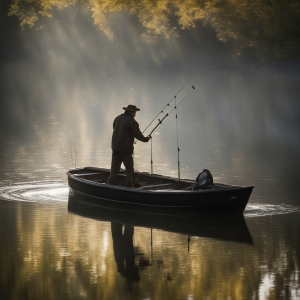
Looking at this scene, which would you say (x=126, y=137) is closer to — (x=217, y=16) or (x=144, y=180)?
(x=144, y=180)

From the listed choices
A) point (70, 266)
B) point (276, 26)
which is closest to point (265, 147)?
point (70, 266)

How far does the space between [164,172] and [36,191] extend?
11.7 feet

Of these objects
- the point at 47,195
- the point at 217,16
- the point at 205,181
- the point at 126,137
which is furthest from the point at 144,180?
the point at 217,16

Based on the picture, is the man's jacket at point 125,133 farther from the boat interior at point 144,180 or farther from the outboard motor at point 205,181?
the outboard motor at point 205,181

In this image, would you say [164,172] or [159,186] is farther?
[164,172]

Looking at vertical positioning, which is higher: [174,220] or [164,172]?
[164,172]

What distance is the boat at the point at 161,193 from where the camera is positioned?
48.7 ft

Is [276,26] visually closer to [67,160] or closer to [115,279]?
[67,160]

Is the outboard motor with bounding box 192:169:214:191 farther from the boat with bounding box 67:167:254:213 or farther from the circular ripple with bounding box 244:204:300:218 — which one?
the circular ripple with bounding box 244:204:300:218

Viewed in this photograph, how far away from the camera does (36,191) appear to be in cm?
1773

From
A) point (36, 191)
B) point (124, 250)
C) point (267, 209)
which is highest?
point (36, 191)

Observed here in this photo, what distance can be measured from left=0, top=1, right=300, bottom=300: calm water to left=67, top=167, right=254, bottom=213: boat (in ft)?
0.87

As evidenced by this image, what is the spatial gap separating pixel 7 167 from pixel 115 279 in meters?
10.4

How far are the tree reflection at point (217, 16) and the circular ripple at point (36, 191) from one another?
4257 cm
